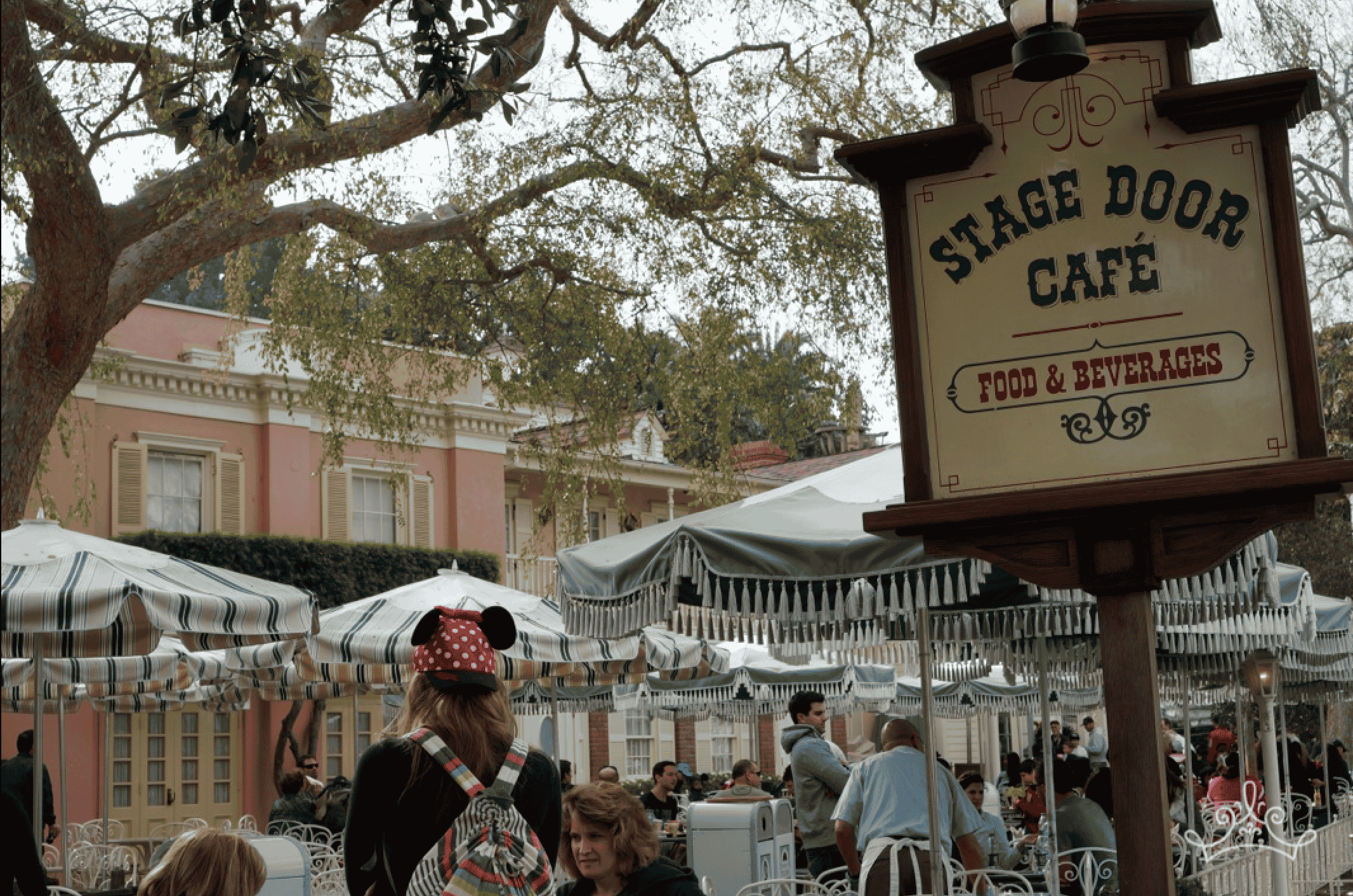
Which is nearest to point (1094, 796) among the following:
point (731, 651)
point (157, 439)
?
point (731, 651)

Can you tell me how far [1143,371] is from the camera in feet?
11.6

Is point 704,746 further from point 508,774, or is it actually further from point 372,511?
point 508,774

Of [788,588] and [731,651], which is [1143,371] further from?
[731,651]

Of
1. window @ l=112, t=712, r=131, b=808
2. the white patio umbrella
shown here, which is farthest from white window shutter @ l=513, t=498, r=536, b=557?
the white patio umbrella

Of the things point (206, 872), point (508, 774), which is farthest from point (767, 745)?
point (508, 774)

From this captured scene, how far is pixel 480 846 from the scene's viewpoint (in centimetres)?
342

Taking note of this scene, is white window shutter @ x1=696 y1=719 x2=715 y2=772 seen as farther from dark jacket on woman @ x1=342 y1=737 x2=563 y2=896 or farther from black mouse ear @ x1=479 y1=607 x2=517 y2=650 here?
dark jacket on woman @ x1=342 y1=737 x2=563 y2=896

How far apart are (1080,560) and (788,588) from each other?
240 cm

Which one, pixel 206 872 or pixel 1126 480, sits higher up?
pixel 1126 480

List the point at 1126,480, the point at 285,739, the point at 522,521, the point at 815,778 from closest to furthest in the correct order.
→ the point at 1126,480
the point at 815,778
the point at 285,739
the point at 522,521

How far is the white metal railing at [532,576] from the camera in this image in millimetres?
→ 29266

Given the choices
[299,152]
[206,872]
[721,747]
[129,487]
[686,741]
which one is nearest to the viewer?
[206,872]

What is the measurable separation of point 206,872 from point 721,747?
32.2 meters

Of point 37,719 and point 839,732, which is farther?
point 839,732
